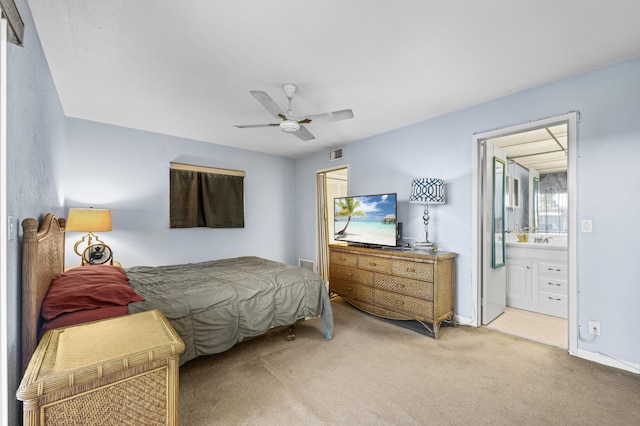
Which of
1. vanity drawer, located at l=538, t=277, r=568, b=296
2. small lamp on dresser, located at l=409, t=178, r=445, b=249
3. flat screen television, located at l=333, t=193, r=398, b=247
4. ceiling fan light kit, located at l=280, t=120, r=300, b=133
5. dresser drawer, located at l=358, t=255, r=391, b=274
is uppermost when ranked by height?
ceiling fan light kit, located at l=280, t=120, r=300, b=133

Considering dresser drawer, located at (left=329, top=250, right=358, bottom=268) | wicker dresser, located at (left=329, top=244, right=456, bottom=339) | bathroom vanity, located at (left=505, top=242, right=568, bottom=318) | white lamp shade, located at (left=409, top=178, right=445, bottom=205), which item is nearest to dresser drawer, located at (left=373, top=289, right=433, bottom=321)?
wicker dresser, located at (left=329, top=244, right=456, bottom=339)

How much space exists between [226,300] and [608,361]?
3.16 metres

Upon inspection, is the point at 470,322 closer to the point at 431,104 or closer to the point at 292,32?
the point at 431,104

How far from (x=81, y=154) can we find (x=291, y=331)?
3299mm

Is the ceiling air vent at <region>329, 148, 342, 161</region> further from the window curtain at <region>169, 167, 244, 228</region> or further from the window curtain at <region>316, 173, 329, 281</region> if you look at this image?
the window curtain at <region>169, 167, 244, 228</region>

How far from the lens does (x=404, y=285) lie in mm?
3117

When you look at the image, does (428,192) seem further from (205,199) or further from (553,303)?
(205,199)

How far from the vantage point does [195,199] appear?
431 cm

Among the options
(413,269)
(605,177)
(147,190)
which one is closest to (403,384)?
(413,269)

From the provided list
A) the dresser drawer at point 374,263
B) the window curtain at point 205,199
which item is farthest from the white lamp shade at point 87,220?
the dresser drawer at point 374,263

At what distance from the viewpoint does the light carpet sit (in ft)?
5.76

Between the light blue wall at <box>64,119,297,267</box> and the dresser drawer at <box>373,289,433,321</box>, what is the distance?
2481 mm

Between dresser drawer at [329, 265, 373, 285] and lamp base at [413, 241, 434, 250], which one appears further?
dresser drawer at [329, 265, 373, 285]

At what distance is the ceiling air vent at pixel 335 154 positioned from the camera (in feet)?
15.5
